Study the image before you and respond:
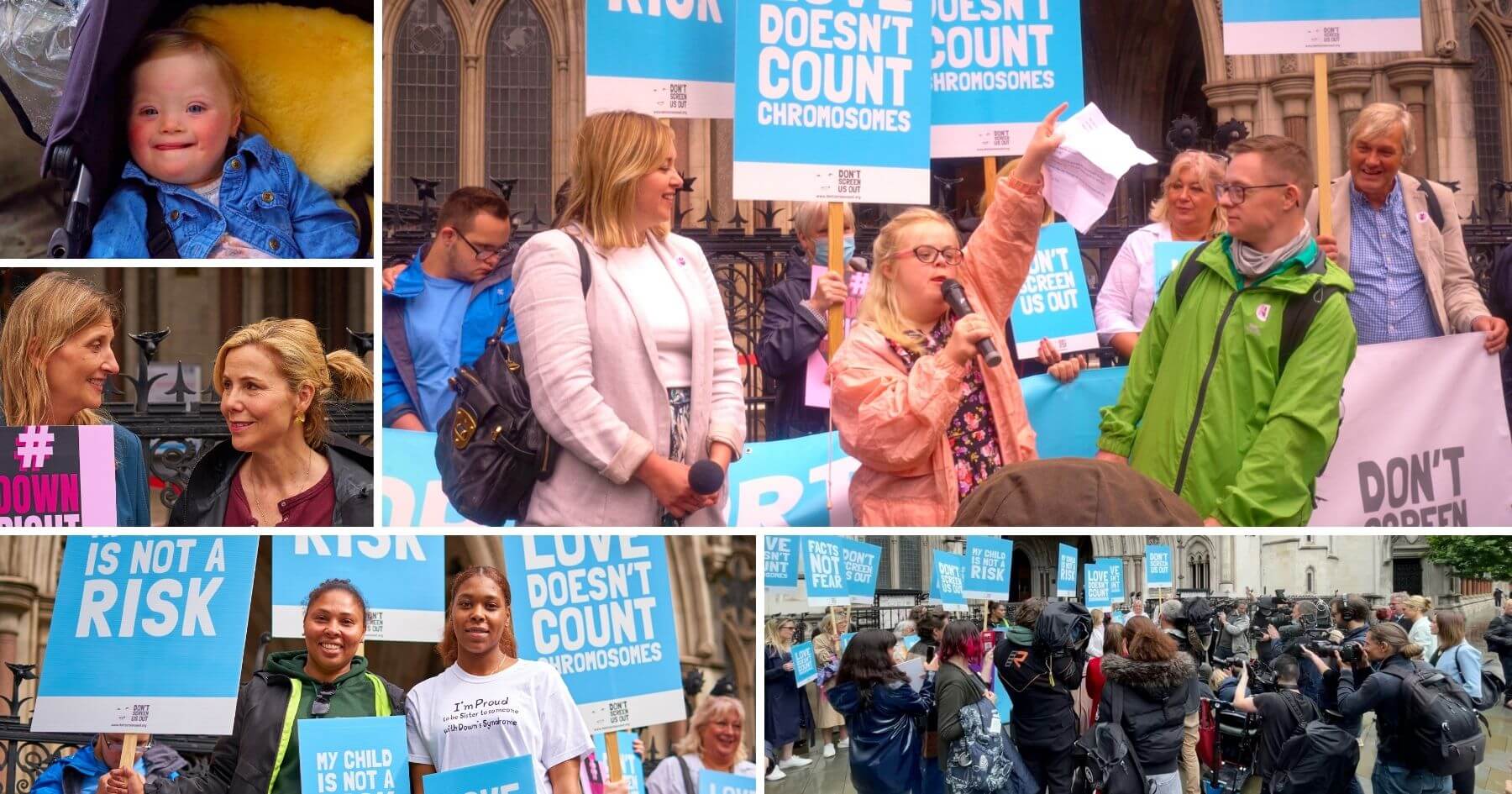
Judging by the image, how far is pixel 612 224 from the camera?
580cm

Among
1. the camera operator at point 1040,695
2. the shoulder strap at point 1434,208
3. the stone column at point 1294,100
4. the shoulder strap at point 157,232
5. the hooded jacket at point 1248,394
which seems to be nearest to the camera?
the hooded jacket at point 1248,394

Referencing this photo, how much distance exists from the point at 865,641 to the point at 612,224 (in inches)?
62.6

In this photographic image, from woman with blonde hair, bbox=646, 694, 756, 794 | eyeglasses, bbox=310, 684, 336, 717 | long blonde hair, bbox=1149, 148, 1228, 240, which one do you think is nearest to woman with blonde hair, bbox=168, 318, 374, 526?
eyeglasses, bbox=310, 684, 336, 717

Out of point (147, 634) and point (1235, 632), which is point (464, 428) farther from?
point (1235, 632)

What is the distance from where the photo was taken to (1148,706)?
5.87 metres

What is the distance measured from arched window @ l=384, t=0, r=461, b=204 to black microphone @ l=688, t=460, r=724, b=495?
49.8 inches

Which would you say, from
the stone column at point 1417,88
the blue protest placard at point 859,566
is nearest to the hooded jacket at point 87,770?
the blue protest placard at point 859,566

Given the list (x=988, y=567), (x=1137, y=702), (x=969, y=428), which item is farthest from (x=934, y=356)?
(x=1137, y=702)

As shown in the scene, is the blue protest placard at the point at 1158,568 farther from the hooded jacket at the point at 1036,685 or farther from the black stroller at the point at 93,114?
the black stroller at the point at 93,114

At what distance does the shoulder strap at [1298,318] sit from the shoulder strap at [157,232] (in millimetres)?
3613

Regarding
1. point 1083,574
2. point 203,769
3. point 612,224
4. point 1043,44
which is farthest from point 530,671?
point 1043,44

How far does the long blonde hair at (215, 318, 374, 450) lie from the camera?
235 inches

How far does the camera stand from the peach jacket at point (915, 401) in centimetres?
576

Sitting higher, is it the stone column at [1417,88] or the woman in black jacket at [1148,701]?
the stone column at [1417,88]
